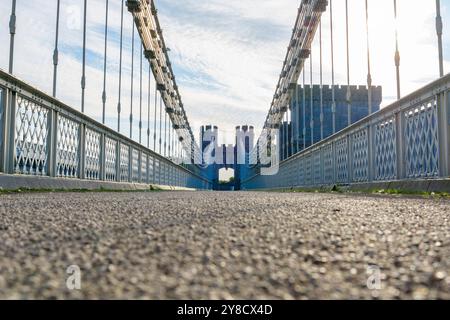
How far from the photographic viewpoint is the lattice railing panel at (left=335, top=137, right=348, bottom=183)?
11.3 m

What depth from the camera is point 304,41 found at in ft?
117

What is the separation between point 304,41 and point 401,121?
29536 mm

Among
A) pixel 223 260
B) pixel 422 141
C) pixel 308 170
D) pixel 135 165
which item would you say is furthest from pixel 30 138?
pixel 308 170

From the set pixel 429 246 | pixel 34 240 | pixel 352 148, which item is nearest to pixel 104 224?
pixel 34 240

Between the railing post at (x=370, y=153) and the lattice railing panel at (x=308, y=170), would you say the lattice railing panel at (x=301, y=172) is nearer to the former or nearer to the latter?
the lattice railing panel at (x=308, y=170)

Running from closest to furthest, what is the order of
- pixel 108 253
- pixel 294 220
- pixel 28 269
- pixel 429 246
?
pixel 28 269
pixel 108 253
pixel 429 246
pixel 294 220

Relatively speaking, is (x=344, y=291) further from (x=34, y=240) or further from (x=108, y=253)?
(x=34, y=240)

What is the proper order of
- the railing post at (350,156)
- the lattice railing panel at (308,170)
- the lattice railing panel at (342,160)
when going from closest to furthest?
the railing post at (350,156), the lattice railing panel at (342,160), the lattice railing panel at (308,170)

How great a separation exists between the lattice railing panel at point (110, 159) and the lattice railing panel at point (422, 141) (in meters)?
6.93

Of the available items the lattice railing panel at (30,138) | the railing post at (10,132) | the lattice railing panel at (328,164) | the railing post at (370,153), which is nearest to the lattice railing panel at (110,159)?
the lattice railing panel at (30,138)

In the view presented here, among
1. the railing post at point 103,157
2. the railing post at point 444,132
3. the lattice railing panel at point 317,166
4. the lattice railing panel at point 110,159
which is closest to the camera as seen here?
the railing post at point 444,132

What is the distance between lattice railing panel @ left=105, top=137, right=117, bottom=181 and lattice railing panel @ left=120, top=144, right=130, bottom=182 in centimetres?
73

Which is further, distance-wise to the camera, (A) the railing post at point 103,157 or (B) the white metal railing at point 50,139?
(A) the railing post at point 103,157

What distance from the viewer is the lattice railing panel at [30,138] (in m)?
6.38
